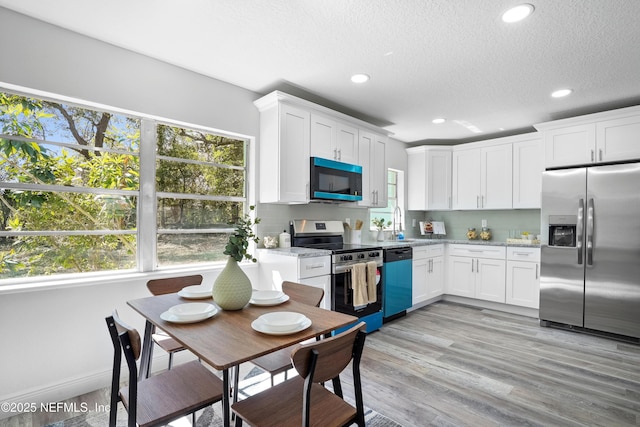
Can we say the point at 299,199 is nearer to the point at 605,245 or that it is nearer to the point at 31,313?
the point at 31,313

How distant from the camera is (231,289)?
1650 millimetres

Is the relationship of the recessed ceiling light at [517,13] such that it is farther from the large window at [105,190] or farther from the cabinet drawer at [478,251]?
the cabinet drawer at [478,251]

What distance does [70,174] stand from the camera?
2455 mm

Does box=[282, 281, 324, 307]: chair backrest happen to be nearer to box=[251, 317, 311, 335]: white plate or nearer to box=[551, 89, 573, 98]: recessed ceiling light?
box=[251, 317, 311, 335]: white plate

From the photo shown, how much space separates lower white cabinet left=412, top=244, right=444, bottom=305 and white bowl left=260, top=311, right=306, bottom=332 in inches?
120

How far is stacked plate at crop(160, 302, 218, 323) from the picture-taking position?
1479 millimetres

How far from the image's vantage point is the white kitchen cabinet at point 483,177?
467 cm

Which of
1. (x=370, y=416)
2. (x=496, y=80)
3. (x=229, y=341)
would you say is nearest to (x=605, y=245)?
(x=496, y=80)

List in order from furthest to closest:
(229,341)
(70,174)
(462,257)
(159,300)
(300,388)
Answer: (462,257) < (70,174) < (159,300) < (300,388) < (229,341)

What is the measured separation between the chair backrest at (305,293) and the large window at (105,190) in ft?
4.29

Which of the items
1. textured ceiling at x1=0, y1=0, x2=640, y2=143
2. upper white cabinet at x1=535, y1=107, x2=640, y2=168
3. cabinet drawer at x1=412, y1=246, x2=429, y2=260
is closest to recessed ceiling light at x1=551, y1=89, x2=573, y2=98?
textured ceiling at x1=0, y1=0, x2=640, y2=143

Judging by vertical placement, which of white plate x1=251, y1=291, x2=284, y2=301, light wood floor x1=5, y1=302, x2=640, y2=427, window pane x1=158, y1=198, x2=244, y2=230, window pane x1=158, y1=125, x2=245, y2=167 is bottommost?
light wood floor x1=5, y1=302, x2=640, y2=427

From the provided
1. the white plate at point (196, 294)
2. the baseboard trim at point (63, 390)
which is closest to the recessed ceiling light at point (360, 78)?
the white plate at point (196, 294)

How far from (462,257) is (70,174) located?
463 centimetres
